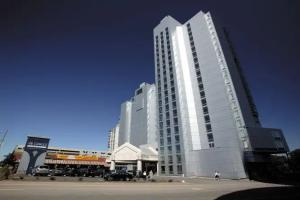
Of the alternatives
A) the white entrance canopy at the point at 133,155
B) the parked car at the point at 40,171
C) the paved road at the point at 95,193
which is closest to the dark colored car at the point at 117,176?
the parked car at the point at 40,171

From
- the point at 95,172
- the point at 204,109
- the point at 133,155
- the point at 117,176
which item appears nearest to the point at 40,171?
the point at 95,172

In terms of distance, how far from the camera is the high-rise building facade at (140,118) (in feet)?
303

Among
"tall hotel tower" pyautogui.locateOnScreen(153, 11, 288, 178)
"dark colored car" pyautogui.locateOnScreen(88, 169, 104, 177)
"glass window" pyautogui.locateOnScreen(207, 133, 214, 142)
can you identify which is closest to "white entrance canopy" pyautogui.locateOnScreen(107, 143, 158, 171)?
"tall hotel tower" pyautogui.locateOnScreen(153, 11, 288, 178)

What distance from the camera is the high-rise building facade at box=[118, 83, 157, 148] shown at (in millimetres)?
92275

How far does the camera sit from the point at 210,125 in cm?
5903

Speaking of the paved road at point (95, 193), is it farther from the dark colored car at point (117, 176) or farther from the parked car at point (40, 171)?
the parked car at point (40, 171)

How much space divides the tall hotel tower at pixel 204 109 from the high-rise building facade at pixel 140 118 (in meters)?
21.0

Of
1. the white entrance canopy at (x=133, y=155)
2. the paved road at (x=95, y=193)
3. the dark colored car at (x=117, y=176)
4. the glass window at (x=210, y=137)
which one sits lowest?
the paved road at (x=95, y=193)

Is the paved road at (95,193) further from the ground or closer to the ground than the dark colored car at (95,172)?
closer to the ground

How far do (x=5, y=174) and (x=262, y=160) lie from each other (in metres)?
59.9

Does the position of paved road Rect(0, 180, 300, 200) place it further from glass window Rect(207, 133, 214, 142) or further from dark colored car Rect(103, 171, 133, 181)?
glass window Rect(207, 133, 214, 142)

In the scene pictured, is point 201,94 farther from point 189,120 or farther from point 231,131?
point 231,131

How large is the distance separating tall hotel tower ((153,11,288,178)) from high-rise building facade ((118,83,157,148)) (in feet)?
68.8

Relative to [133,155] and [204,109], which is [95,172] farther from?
[204,109]
